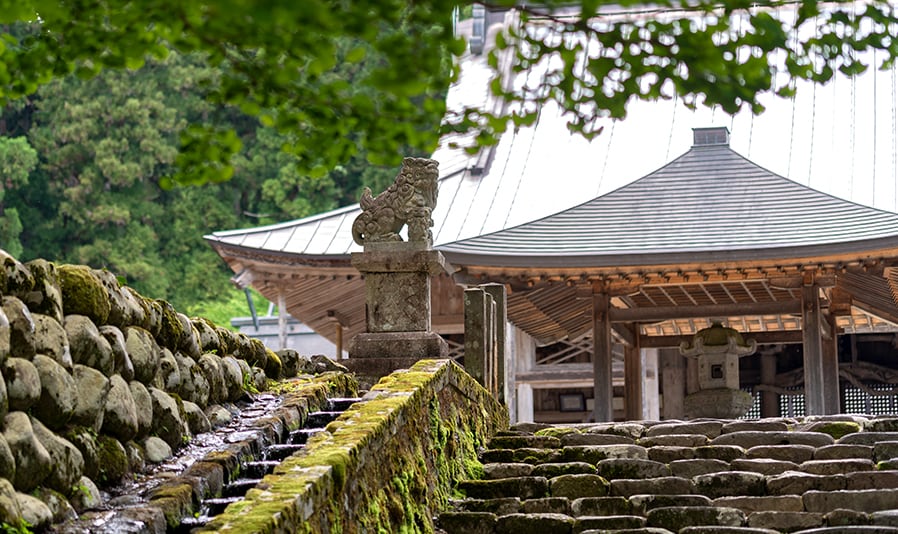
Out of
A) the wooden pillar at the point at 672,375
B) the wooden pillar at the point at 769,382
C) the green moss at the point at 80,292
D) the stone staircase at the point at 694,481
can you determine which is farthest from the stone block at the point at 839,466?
the wooden pillar at the point at 769,382

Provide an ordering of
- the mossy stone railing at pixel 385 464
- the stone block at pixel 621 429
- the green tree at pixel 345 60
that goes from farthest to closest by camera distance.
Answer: the stone block at pixel 621 429 < the mossy stone railing at pixel 385 464 < the green tree at pixel 345 60

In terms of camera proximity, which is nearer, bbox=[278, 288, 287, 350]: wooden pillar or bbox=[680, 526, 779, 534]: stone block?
bbox=[680, 526, 779, 534]: stone block

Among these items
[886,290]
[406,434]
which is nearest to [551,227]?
[886,290]

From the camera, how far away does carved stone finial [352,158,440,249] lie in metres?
11.9

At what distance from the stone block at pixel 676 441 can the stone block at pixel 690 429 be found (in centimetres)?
39

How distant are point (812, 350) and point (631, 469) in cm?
713

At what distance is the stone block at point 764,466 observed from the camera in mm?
9367

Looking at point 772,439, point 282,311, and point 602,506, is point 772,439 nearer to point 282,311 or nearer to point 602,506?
point 602,506

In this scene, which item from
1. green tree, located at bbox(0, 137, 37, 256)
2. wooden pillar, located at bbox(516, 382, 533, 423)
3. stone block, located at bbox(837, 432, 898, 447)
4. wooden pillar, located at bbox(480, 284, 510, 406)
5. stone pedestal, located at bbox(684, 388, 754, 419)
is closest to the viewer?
stone block, located at bbox(837, 432, 898, 447)

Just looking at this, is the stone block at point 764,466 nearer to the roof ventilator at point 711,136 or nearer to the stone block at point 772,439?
the stone block at point 772,439

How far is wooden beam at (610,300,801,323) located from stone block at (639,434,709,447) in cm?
625

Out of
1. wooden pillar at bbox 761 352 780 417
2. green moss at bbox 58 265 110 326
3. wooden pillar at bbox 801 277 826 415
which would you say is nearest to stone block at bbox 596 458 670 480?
green moss at bbox 58 265 110 326

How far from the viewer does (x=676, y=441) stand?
1044cm

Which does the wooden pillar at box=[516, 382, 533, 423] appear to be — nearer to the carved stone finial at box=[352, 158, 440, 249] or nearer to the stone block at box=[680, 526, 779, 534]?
the carved stone finial at box=[352, 158, 440, 249]
